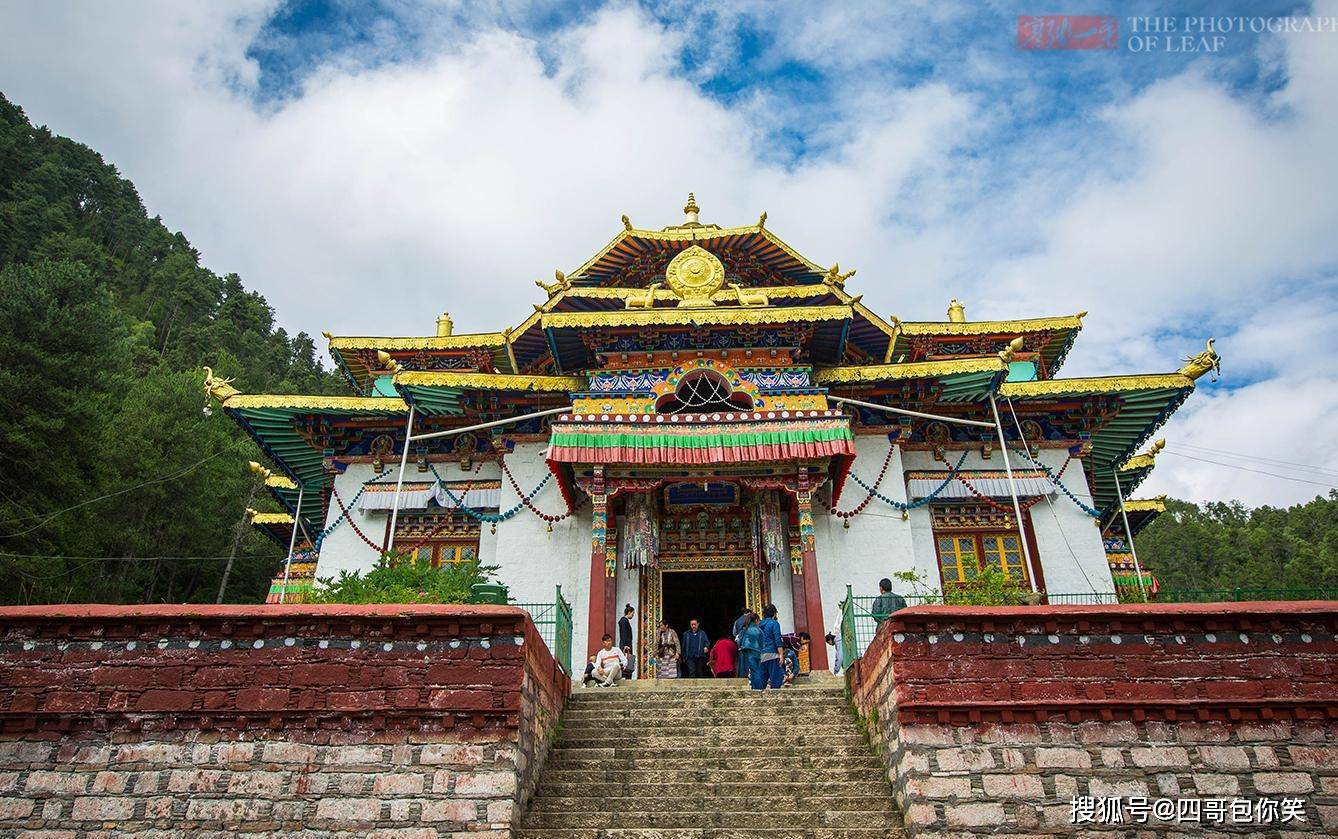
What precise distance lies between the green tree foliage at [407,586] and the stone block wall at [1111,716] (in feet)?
14.4

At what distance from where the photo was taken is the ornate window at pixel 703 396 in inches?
569

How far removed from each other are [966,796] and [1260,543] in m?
49.9

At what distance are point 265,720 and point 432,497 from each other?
7.80 metres

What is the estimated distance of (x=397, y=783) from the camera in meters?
7.06

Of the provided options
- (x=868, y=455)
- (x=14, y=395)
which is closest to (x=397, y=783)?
(x=868, y=455)

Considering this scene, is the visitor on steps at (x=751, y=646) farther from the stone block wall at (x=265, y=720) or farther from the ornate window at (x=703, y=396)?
the ornate window at (x=703, y=396)

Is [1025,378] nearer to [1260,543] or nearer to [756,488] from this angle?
[756,488]

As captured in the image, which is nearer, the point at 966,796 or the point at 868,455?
the point at 966,796

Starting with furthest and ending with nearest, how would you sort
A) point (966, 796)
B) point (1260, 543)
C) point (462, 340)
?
point (1260, 543)
point (462, 340)
point (966, 796)

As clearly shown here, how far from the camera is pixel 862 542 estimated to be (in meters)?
14.2

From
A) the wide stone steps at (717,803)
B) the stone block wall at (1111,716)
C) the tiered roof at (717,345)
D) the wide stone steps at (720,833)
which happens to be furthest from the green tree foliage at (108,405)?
the stone block wall at (1111,716)

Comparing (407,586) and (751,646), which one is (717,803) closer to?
(751,646)

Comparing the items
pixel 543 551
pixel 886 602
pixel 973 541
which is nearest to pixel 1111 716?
pixel 886 602

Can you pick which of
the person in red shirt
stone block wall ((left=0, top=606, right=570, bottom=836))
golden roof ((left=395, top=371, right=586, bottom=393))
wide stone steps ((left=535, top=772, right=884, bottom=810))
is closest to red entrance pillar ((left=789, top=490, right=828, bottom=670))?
the person in red shirt
